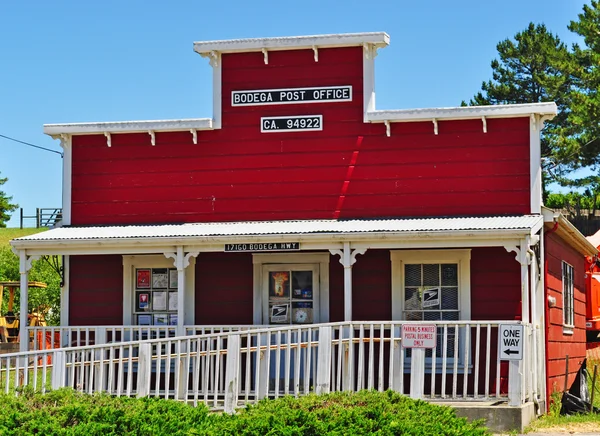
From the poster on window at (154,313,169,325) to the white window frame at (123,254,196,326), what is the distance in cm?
38

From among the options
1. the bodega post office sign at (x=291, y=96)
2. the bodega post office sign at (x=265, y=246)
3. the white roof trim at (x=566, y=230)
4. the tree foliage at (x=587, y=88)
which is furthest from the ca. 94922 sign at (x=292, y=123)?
the tree foliage at (x=587, y=88)

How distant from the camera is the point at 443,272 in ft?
58.6

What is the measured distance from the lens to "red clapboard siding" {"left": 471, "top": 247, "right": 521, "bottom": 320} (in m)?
17.6

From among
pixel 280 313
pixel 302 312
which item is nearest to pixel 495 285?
pixel 302 312

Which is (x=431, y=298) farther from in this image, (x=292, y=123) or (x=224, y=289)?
(x=292, y=123)

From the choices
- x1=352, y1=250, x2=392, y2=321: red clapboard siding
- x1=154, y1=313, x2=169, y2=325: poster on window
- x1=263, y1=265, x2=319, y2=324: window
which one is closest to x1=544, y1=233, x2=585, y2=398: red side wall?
x1=352, y1=250, x2=392, y2=321: red clapboard siding

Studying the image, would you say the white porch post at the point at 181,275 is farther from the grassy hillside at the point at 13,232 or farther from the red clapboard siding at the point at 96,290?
the grassy hillside at the point at 13,232

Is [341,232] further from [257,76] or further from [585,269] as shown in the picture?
[585,269]

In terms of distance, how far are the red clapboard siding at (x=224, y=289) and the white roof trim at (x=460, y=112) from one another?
3.36 meters

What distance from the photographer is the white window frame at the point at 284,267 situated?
18.4 meters

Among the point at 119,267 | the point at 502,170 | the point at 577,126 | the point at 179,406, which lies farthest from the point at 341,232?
the point at 577,126

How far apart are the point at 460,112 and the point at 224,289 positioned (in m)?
4.99

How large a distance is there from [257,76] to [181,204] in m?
2.59

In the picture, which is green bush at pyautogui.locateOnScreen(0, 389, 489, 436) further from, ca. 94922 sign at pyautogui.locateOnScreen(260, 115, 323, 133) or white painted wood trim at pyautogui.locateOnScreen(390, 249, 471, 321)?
ca. 94922 sign at pyautogui.locateOnScreen(260, 115, 323, 133)
